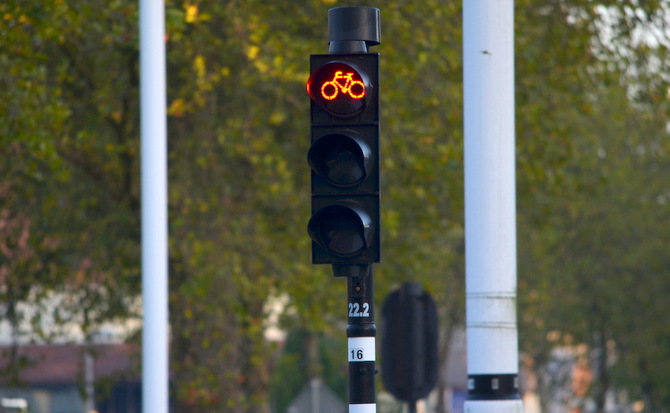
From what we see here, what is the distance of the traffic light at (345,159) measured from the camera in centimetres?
509

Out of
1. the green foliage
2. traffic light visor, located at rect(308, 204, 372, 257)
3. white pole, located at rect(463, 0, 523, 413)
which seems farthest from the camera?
the green foliage

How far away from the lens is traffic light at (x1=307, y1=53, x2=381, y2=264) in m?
5.09

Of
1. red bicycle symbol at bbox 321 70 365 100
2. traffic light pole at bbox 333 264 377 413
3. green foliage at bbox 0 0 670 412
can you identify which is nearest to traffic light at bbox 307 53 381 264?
red bicycle symbol at bbox 321 70 365 100

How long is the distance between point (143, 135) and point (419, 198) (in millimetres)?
6921

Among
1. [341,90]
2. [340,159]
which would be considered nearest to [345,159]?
[340,159]

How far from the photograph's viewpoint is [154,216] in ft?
27.4

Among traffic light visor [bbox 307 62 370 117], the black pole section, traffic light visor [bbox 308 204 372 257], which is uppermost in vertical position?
traffic light visor [bbox 307 62 370 117]

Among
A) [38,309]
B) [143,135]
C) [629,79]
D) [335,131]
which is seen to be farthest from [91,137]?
[335,131]

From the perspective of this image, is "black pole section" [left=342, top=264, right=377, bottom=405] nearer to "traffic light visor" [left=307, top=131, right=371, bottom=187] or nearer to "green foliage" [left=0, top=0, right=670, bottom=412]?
"traffic light visor" [left=307, top=131, right=371, bottom=187]

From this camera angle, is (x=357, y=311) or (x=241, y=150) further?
(x=241, y=150)

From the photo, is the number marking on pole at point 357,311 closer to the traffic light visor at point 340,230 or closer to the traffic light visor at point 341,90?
the traffic light visor at point 340,230

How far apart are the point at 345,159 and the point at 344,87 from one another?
1.10ft

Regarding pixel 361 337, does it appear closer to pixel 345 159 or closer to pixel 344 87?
pixel 345 159

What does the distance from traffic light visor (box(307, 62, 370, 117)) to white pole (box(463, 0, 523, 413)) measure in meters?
0.77
